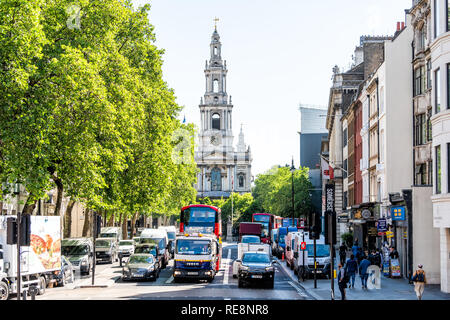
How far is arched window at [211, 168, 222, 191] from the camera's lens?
566ft

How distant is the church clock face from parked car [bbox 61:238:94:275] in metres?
128

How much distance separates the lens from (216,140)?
168750mm

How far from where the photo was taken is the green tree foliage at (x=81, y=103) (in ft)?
97.4

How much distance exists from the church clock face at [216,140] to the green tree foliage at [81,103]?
120403mm

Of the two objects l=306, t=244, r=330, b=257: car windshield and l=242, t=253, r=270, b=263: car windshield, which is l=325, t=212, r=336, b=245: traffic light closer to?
l=242, t=253, r=270, b=263: car windshield

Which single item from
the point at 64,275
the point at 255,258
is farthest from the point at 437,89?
the point at 64,275

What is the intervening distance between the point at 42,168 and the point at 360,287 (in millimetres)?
15289

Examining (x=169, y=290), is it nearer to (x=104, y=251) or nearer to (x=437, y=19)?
(x=437, y=19)

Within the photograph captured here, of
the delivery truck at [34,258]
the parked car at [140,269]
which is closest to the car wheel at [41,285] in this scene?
the delivery truck at [34,258]

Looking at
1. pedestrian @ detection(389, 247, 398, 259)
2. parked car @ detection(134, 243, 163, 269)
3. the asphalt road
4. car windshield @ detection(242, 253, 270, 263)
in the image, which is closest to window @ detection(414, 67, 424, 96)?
pedestrian @ detection(389, 247, 398, 259)

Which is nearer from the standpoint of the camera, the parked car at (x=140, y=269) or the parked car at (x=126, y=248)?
the parked car at (x=140, y=269)

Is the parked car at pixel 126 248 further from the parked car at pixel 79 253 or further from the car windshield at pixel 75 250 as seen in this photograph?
the car windshield at pixel 75 250

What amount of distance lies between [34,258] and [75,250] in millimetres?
12217
